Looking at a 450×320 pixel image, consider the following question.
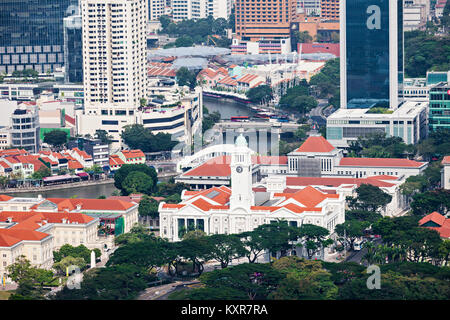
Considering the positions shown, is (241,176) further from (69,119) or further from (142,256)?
(69,119)

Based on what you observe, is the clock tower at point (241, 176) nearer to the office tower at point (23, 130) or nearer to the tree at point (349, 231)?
the tree at point (349, 231)

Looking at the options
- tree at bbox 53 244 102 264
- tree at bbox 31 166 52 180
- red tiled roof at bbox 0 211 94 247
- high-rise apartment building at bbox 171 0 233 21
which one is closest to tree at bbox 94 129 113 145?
tree at bbox 31 166 52 180

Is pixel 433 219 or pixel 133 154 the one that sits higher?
pixel 133 154

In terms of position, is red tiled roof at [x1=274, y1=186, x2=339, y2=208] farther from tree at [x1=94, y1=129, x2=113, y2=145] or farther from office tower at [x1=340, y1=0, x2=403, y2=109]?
tree at [x1=94, y1=129, x2=113, y2=145]

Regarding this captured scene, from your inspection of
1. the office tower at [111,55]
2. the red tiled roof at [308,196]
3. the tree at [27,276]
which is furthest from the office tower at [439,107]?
the tree at [27,276]

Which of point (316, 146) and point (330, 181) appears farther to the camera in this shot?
point (316, 146)

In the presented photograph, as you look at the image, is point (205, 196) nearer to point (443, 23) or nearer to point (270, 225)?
point (270, 225)

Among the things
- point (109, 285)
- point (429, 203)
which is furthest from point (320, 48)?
point (109, 285)

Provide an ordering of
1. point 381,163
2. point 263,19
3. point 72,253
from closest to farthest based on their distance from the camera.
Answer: point 72,253, point 381,163, point 263,19
